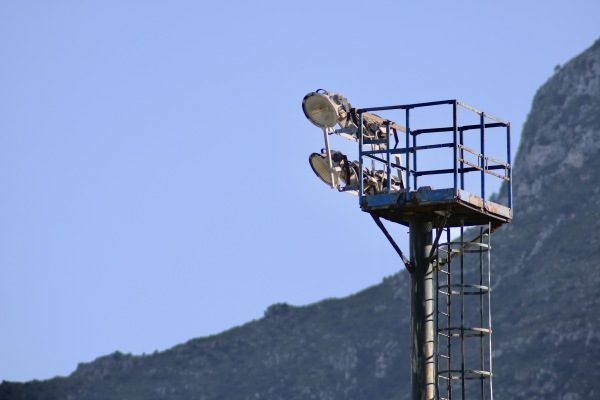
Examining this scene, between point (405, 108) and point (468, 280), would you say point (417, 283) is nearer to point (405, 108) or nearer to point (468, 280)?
point (405, 108)

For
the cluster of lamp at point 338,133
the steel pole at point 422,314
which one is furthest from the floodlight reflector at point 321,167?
the steel pole at point 422,314

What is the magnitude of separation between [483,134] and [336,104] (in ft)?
8.61

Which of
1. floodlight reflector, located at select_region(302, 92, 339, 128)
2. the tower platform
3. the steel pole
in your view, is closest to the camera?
the tower platform

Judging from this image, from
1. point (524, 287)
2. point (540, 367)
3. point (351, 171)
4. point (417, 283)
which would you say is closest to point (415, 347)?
point (417, 283)

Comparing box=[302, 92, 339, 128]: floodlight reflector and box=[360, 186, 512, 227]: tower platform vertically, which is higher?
box=[302, 92, 339, 128]: floodlight reflector

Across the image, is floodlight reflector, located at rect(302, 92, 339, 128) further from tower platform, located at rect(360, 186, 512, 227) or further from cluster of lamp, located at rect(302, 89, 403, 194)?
tower platform, located at rect(360, 186, 512, 227)

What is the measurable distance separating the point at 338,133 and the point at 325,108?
0.51 metres

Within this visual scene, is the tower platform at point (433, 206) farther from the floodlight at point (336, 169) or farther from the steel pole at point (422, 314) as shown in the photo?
the floodlight at point (336, 169)

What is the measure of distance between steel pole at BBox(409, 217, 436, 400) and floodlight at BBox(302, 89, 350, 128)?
2267 millimetres

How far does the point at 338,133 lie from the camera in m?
26.5

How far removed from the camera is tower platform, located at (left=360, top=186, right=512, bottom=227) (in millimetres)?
24625

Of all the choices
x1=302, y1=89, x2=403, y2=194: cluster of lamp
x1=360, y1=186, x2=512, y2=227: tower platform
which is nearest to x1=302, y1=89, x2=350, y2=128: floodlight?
x1=302, y1=89, x2=403, y2=194: cluster of lamp

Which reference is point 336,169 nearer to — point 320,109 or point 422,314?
point 320,109

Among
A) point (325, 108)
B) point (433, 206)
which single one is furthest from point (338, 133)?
point (433, 206)
